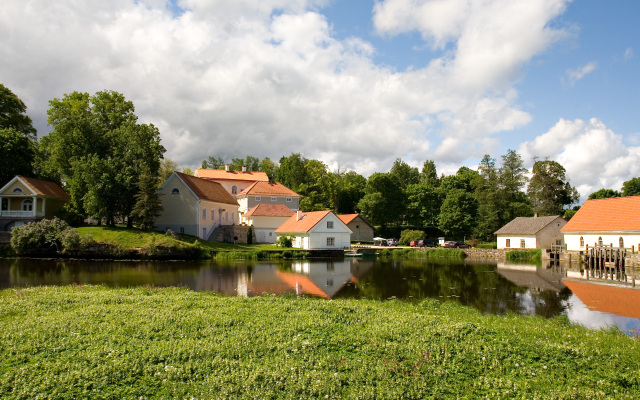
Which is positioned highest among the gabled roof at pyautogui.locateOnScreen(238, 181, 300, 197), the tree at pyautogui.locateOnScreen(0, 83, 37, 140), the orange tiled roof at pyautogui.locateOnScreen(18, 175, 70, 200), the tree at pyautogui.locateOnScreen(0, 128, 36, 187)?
the tree at pyautogui.locateOnScreen(0, 83, 37, 140)

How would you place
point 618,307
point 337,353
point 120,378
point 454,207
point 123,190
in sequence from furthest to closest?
point 454,207
point 123,190
point 618,307
point 337,353
point 120,378

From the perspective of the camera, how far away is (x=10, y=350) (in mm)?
8055

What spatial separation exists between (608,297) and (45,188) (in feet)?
170

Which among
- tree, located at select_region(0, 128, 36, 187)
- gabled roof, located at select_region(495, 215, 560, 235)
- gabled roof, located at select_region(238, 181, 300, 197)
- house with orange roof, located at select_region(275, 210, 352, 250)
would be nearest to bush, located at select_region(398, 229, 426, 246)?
gabled roof, located at select_region(495, 215, 560, 235)

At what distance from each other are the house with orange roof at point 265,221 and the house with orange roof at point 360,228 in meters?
10.7

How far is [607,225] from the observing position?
39906 millimetres

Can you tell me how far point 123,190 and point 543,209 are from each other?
55.8 metres

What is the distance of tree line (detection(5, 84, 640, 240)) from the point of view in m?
43.8

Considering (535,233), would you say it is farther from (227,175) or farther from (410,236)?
(227,175)

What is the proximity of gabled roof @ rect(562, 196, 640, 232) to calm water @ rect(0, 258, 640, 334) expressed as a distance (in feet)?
38.8

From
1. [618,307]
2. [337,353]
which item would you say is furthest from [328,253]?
[337,353]

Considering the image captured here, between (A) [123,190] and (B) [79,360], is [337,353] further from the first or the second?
(A) [123,190]

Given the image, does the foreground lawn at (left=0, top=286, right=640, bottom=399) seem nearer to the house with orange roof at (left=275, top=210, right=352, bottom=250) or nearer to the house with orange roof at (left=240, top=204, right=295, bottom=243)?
the house with orange roof at (left=275, top=210, right=352, bottom=250)

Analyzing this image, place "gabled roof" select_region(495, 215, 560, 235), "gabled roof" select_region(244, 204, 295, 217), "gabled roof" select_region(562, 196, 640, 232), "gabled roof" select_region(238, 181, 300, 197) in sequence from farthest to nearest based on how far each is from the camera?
"gabled roof" select_region(238, 181, 300, 197) → "gabled roof" select_region(244, 204, 295, 217) → "gabled roof" select_region(495, 215, 560, 235) → "gabled roof" select_region(562, 196, 640, 232)
